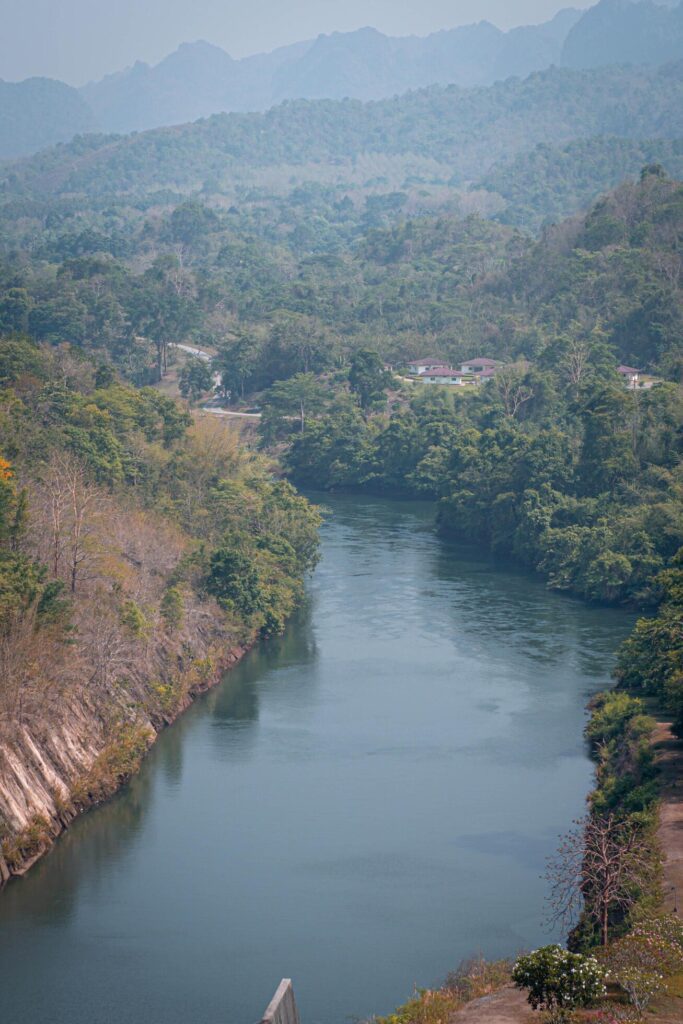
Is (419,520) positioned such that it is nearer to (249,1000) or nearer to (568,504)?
(568,504)

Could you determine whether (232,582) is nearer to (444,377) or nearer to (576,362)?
(576,362)

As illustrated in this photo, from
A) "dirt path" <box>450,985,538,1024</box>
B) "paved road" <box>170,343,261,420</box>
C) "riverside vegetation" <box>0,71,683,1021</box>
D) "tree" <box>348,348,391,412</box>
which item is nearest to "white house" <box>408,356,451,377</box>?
"riverside vegetation" <box>0,71,683,1021</box>

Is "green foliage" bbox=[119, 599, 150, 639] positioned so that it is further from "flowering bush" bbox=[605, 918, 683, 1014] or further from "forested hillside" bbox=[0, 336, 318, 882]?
"flowering bush" bbox=[605, 918, 683, 1014]

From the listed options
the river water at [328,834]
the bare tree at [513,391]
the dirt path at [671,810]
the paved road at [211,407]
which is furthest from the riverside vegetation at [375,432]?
the river water at [328,834]

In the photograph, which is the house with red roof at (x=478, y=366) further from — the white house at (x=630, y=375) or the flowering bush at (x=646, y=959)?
the flowering bush at (x=646, y=959)

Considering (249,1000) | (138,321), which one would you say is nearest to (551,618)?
(249,1000)
